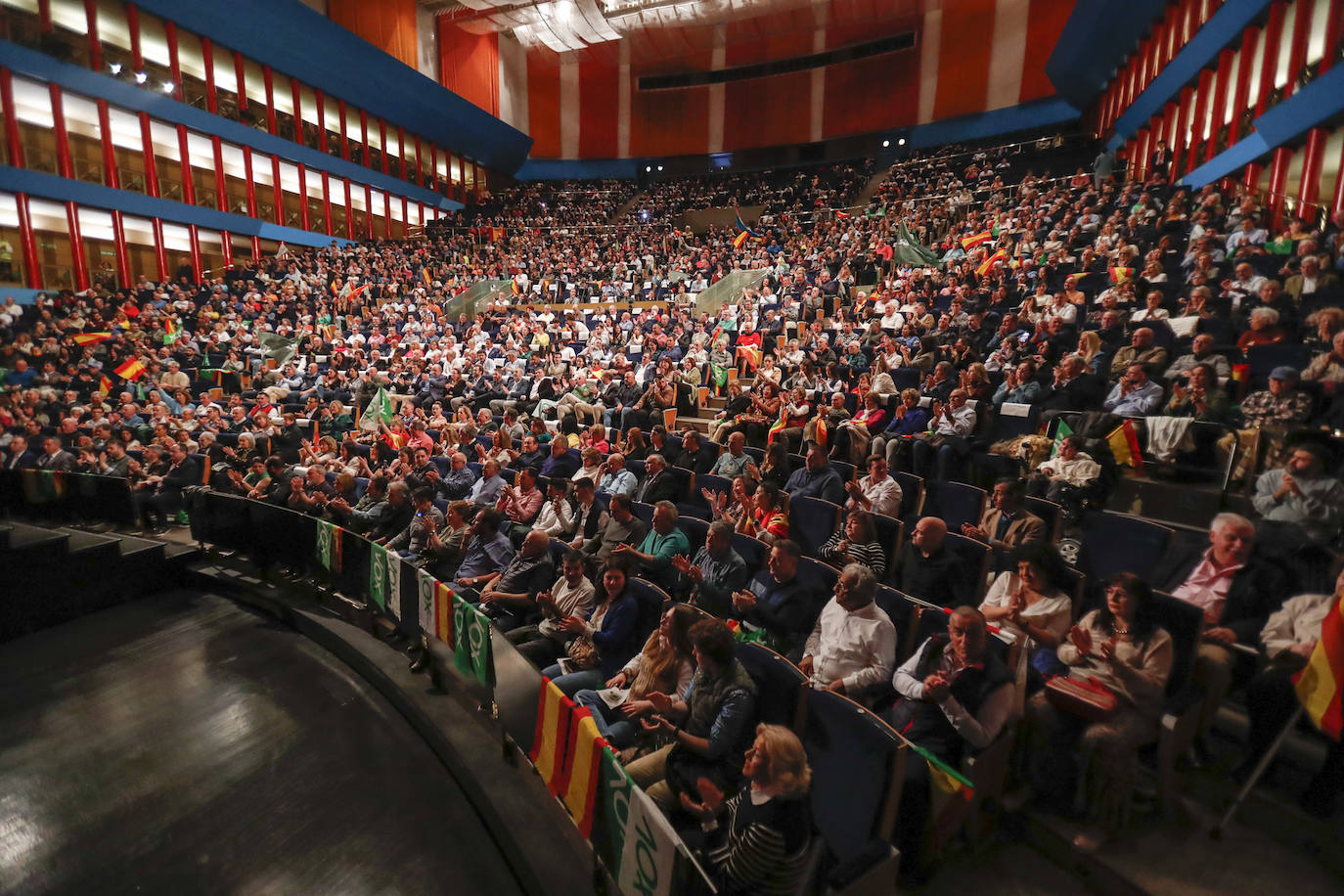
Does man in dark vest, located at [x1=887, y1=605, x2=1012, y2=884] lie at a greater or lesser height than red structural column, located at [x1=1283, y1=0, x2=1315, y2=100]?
lesser

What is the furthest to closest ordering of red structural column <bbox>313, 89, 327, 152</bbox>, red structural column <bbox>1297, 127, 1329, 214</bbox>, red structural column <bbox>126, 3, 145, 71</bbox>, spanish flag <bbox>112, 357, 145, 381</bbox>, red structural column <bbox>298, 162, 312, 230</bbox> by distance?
1. red structural column <bbox>313, 89, 327, 152</bbox>
2. red structural column <bbox>298, 162, 312, 230</bbox>
3. red structural column <bbox>126, 3, 145, 71</bbox>
4. spanish flag <bbox>112, 357, 145, 381</bbox>
5. red structural column <bbox>1297, 127, 1329, 214</bbox>

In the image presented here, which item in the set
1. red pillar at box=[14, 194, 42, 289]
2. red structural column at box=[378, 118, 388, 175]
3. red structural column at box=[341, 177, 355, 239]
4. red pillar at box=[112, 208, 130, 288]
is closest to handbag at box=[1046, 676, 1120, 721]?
red pillar at box=[14, 194, 42, 289]

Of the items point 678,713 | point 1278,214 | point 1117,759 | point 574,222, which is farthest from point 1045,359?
point 574,222

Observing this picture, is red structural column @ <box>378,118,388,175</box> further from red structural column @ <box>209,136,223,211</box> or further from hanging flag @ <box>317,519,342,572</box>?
hanging flag @ <box>317,519,342,572</box>

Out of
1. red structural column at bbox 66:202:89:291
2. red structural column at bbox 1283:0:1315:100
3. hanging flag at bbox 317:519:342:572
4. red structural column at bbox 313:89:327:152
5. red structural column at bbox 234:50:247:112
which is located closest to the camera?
hanging flag at bbox 317:519:342:572

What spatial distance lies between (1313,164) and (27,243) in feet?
69.3

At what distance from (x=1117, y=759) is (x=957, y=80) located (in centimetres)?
2261

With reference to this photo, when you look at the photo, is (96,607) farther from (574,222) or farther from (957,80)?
(957,80)

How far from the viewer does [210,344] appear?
11602mm

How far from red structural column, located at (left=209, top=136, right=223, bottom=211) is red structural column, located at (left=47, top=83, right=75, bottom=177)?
300 cm

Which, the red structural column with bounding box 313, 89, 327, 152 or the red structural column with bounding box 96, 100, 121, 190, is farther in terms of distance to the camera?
the red structural column with bounding box 313, 89, 327, 152

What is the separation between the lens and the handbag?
2088 millimetres

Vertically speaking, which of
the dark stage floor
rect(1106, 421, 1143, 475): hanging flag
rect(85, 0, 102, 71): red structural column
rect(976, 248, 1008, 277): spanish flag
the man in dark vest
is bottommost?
the dark stage floor

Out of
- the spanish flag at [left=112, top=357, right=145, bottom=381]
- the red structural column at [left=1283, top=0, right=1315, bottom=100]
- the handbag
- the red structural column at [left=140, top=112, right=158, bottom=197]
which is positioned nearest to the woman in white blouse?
the handbag
